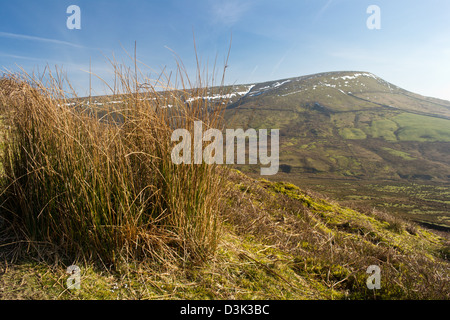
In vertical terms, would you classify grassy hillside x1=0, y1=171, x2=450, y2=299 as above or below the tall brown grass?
below

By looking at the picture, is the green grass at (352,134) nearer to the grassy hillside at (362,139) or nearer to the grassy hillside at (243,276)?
the grassy hillside at (362,139)

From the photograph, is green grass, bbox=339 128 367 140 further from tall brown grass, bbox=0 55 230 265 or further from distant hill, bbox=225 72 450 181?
tall brown grass, bbox=0 55 230 265

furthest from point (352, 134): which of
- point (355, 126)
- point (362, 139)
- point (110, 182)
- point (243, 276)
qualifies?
point (110, 182)

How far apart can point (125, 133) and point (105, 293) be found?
4.21 ft

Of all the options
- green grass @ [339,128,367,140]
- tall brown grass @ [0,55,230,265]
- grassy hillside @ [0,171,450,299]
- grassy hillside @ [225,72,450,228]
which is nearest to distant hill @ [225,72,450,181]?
green grass @ [339,128,367,140]

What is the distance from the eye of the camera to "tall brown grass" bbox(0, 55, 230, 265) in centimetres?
184

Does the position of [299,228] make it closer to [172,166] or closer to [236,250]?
[236,250]

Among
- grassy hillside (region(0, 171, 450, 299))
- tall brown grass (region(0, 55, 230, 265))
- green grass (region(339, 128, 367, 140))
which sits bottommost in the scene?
grassy hillside (region(0, 171, 450, 299))

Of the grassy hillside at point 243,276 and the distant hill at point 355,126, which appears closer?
the grassy hillside at point 243,276

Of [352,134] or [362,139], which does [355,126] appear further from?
[362,139]

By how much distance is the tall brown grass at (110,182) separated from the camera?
184 cm

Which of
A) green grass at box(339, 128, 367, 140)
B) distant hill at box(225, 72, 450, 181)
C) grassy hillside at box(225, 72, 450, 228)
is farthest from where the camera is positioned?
green grass at box(339, 128, 367, 140)


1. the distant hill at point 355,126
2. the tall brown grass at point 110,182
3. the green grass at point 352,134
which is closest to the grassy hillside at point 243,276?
the tall brown grass at point 110,182

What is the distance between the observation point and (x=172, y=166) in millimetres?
2010
